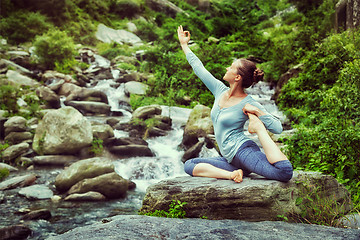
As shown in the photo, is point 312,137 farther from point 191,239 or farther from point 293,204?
point 191,239

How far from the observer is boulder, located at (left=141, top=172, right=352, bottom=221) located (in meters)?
2.73

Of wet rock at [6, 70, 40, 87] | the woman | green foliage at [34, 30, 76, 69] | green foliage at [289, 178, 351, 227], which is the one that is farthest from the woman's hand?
green foliage at [34, 30, 76, 69]

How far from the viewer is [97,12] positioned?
25.5 metres

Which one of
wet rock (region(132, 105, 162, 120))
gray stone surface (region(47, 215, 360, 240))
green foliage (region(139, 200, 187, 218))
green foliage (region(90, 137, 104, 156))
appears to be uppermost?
gray stone surface (region(47, 215, 360, 240))

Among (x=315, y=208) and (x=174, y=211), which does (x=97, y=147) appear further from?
(x=315, y=208)

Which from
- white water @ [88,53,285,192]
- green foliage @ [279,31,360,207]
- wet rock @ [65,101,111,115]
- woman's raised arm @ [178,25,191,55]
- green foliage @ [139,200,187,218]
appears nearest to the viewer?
green foliage @ [139,200,187,218]

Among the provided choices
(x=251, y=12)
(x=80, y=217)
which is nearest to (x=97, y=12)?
(x=251, y=12)

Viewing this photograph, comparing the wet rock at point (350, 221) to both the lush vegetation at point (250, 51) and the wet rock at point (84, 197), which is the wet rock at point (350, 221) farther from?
the wet rock at point (84, 197)

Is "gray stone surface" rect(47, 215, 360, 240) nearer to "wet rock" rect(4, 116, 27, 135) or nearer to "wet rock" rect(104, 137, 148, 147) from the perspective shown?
"wet rock" rect(104, 137, 148, 147)

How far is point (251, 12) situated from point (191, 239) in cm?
2311

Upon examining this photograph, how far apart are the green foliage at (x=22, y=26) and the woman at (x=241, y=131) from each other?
19.3 meters

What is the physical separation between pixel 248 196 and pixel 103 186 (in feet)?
14.4

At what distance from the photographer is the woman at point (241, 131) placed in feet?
8.86

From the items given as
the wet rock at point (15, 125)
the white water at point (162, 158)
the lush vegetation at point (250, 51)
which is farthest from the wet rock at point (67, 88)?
the wet rock at point (15, 125)
